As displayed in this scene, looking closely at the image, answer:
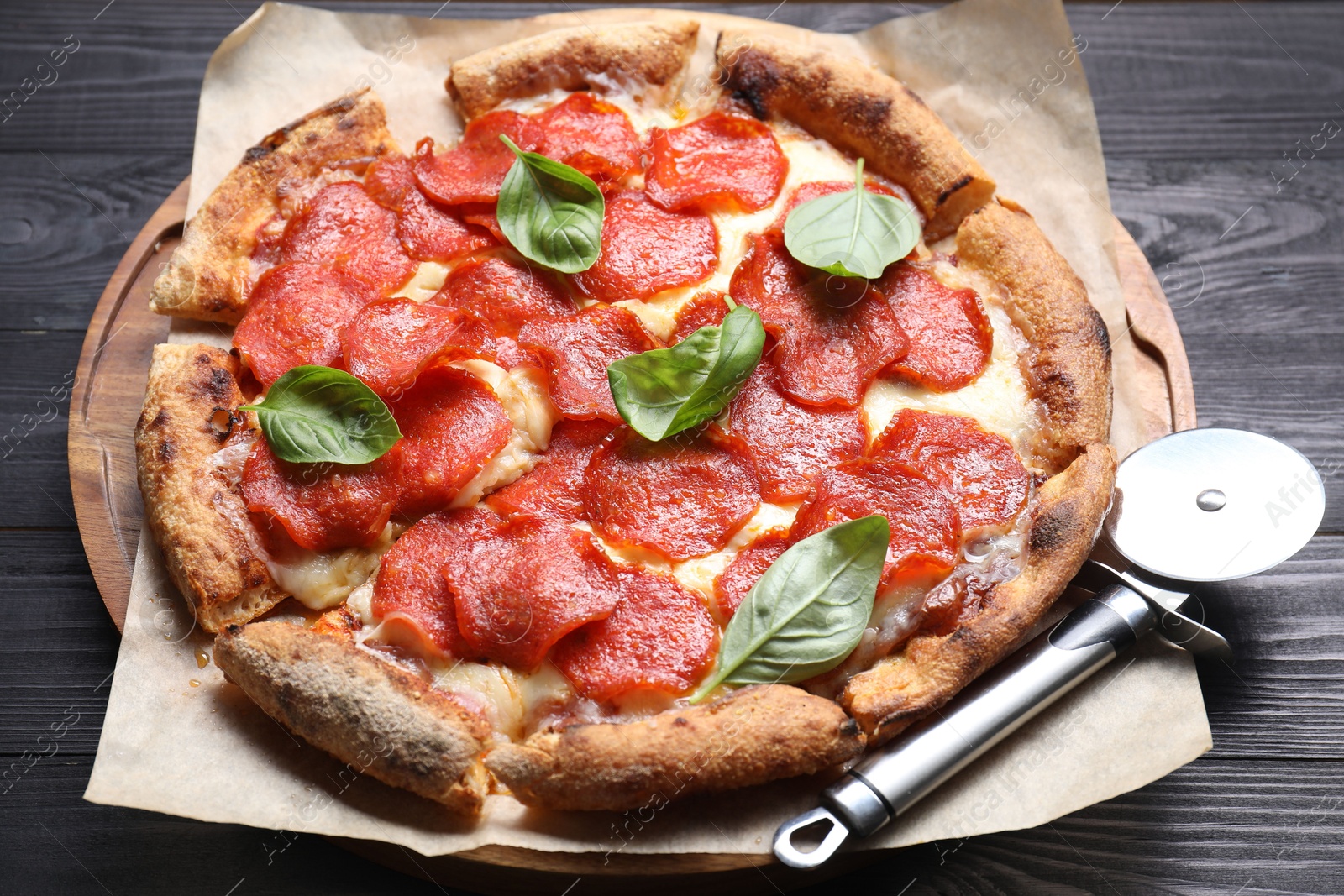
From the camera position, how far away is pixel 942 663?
10.4ft

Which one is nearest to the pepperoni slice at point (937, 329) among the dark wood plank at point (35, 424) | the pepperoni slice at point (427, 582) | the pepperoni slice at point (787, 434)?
the pepperoni slice at point (787, 434)

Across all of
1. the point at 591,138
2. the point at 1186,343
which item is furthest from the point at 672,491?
the point at 1186,343

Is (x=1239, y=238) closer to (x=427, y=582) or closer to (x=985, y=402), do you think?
(x=985, y=402)

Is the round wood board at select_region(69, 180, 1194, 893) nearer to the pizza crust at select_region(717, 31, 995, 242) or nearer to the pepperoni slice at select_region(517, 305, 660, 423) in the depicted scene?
the pizza crust at select_region(717, 31, 995, 242)

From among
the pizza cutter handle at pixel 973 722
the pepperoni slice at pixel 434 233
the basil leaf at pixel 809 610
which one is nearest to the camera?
the pizza cutter handle at pixel 973 722

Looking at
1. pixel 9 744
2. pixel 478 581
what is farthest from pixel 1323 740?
pixel 9 744

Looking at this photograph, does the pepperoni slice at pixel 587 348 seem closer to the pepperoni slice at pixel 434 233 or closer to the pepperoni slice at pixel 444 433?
the pepperoni slice at pixel 444 433

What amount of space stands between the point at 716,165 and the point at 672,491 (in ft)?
4.59

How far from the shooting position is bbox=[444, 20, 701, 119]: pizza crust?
173 inches

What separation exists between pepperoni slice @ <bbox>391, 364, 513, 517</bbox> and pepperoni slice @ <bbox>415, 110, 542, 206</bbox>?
0.82 m

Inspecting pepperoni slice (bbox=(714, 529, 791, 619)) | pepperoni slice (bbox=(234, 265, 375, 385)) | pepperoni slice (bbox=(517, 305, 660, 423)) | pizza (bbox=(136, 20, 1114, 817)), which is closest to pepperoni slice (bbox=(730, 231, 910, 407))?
pizza (bbox=(136, 20, 1114, 817))

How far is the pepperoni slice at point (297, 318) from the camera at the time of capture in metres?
3.68

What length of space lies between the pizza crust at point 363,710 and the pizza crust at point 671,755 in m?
0.11

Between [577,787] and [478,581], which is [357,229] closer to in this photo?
[478,581]
